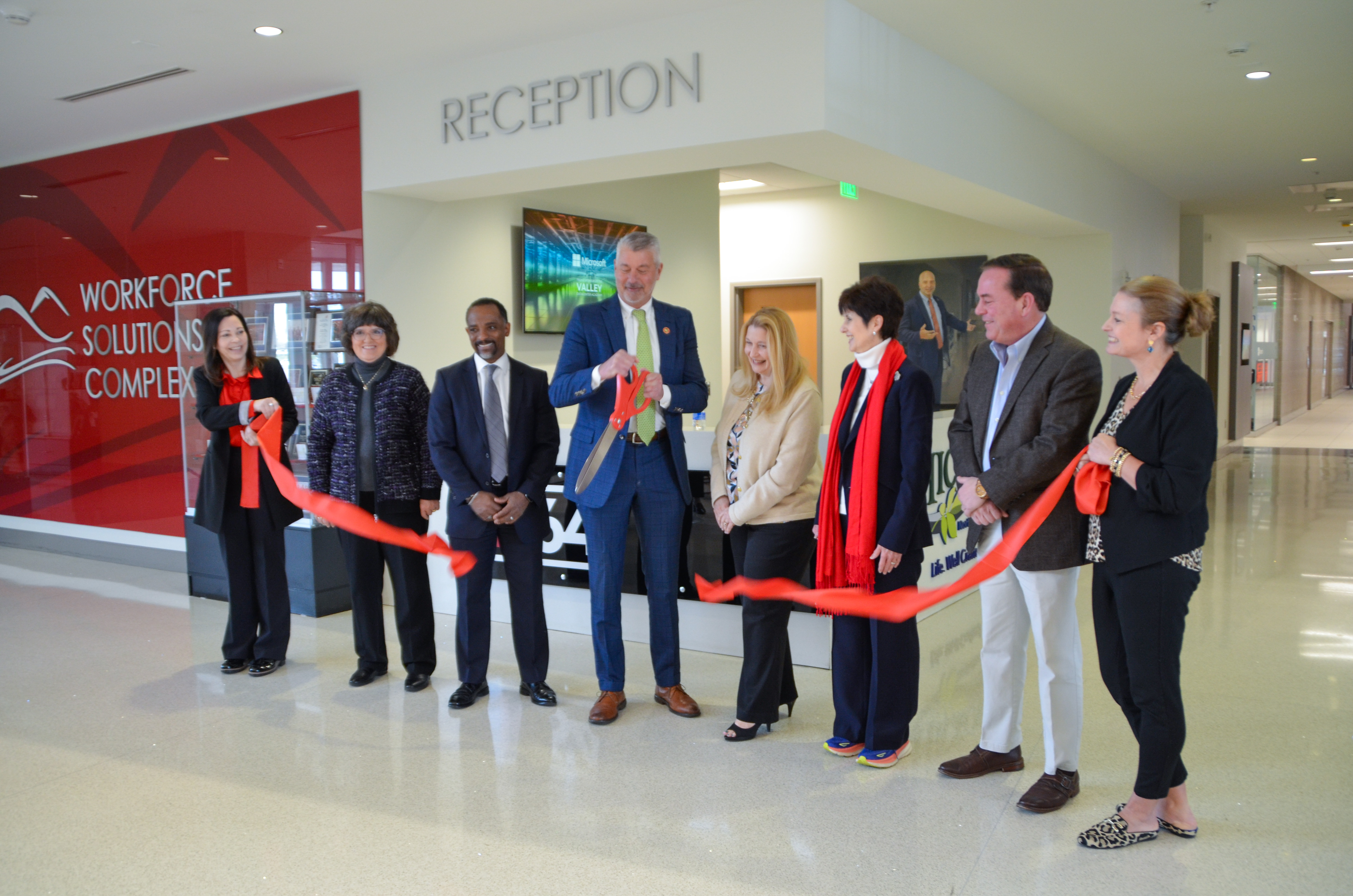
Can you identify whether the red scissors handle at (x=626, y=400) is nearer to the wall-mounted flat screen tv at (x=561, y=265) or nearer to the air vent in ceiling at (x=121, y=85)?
the wall-mounted flat screen tv at (x=561, y=265)

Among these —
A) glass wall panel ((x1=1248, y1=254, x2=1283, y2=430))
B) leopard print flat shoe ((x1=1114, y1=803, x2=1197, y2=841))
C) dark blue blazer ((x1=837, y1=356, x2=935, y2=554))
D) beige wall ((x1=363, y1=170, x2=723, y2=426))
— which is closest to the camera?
leopard print flat shoe ((x1=1114, y1=803, x2=1197, y2=841))

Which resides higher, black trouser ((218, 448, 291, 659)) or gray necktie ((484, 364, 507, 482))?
gray necktie ((484, 364, 507, 482))

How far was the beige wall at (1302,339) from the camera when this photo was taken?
21984 mm

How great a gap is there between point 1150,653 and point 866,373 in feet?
4.23

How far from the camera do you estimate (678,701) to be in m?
4.09

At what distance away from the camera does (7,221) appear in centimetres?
821

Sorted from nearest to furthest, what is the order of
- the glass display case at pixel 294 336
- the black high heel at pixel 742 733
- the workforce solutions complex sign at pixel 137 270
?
the black high heel at pixel 742 733 < the glass display case at pixel 294 336 < the workforce solutions complex sign at pixel 137 270

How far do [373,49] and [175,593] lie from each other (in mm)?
3724

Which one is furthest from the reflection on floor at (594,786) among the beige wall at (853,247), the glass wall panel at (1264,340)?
the glass wall panel at (1264,340)

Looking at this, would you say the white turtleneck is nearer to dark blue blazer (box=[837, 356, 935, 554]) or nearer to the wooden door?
dark blue blazer (box=[837, 356, 935, 554])

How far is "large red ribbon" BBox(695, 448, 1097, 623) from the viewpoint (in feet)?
10.00

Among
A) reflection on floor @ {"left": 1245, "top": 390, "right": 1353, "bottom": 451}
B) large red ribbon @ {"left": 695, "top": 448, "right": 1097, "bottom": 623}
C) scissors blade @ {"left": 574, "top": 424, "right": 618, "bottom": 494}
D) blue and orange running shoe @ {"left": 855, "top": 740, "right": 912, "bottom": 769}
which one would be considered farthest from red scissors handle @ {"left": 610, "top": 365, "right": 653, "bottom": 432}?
reflection on floor @ {"left": 1245, "top": 390, "right": 1353, "bottom": 451}

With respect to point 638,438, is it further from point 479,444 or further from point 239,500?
point 239,500

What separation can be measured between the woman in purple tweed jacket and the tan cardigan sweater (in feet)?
5.10
